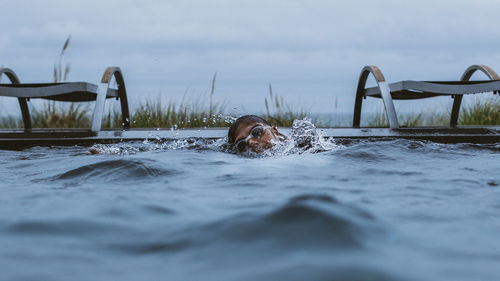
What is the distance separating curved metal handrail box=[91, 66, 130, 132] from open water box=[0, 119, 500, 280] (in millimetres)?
2244

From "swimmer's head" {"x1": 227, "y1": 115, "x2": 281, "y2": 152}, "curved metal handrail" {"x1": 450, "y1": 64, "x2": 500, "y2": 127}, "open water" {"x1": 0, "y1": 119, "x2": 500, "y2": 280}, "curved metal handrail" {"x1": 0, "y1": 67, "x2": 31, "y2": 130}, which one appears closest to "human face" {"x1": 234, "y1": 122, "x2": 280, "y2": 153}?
"swimmer's head" {"x1": 227, "y1": 115, "x2": 281, "y2": 152}

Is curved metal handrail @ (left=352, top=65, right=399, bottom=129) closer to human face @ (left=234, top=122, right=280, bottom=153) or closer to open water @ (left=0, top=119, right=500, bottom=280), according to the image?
human face @ (left=234, top=122, right=280, bottom=153)

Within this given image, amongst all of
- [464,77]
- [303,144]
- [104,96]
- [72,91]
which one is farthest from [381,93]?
[72,91]

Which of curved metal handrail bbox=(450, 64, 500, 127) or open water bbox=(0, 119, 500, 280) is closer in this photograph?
open water bbox=(0, 119, 500, 280)

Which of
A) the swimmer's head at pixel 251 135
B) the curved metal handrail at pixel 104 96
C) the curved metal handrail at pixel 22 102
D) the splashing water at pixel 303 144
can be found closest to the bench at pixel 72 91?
the curved metal handrail at pixel 104 96

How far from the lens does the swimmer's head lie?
4984 millimetres

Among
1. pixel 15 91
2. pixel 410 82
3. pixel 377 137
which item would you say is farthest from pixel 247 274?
pixel 15 91

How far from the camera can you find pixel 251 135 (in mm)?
5066

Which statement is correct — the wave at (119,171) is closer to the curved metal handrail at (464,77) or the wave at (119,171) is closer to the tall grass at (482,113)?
the curved metal handrail at (464,77)

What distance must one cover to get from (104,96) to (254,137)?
93.0 inches

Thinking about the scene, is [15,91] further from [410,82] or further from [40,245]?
[40,245]

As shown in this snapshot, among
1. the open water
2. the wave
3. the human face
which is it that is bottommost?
the open water

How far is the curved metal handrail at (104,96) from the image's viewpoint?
6426 millimetres

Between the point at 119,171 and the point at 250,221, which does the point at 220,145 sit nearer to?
the point at 119,171
